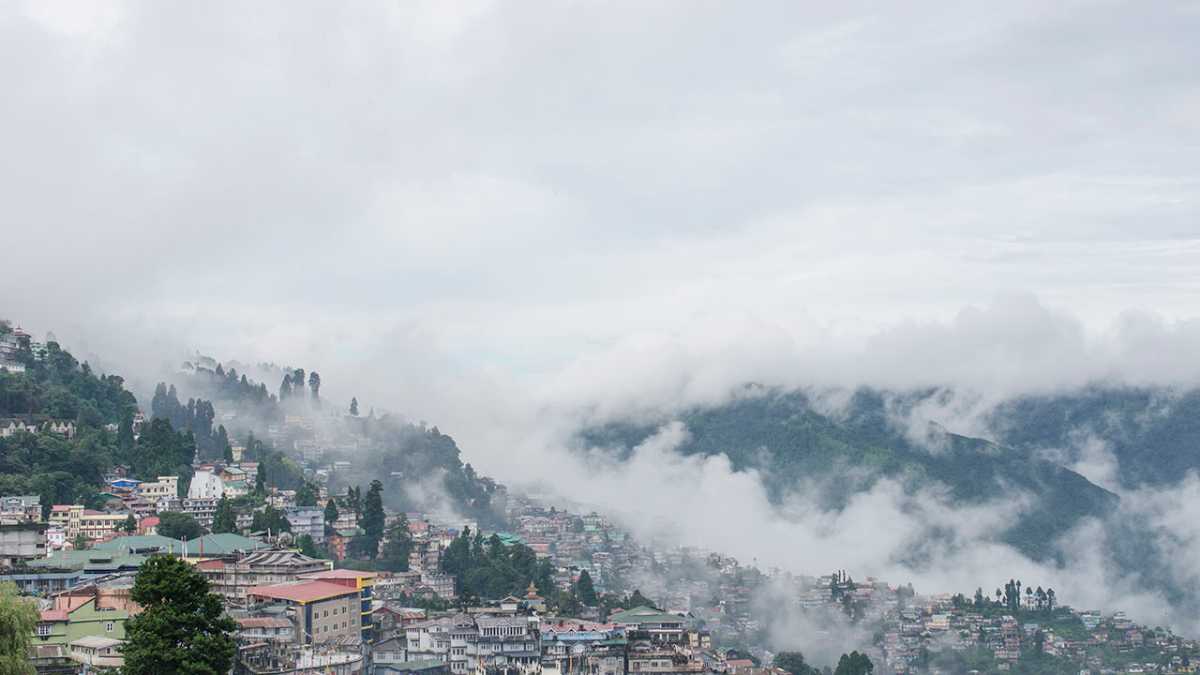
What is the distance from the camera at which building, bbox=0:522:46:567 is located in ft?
220

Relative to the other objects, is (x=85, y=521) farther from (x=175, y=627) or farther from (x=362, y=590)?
(x=175, y=627)

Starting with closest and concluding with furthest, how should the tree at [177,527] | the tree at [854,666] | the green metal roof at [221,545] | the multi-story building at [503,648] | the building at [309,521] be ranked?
the multi-story building at [503,648]
the green metal roof at [221,545]
the tree at [854,666]
the tree at [177,527]
the building at [309,521]

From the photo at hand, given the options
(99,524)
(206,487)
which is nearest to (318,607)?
(99,524)

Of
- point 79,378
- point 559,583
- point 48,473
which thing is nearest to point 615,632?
point 559,583

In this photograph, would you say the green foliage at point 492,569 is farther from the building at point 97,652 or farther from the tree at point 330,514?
the building at point 97,652

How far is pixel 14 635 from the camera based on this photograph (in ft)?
116

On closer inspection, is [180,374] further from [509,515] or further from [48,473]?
[48,473]

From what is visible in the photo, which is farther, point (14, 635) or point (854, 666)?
point (854, 666)

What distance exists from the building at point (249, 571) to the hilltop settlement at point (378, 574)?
13cm

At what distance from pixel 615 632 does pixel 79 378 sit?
64.3 metres

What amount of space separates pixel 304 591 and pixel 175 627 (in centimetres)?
1715

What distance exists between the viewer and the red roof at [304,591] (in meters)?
57.4

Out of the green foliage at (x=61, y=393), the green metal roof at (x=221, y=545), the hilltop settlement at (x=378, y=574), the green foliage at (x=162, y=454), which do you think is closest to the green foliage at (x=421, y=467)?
the hilltop settlement at (x=378, y=574)

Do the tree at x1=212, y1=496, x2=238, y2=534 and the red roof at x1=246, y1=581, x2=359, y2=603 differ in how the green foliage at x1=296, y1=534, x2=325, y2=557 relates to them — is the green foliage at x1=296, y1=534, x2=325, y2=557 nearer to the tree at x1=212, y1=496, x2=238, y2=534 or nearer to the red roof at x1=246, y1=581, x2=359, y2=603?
the tree at x1=212, y1=496, x2=238, y2=534
